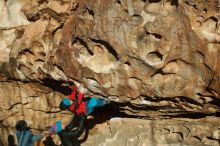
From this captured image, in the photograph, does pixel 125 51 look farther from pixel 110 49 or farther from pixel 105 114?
pixel 105 114

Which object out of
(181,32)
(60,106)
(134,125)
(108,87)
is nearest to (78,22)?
(108,87)

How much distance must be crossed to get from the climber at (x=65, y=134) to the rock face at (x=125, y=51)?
12.3 inches

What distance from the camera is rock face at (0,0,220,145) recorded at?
8.03ft

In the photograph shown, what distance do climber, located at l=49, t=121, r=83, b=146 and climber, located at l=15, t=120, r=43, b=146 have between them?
158 mm

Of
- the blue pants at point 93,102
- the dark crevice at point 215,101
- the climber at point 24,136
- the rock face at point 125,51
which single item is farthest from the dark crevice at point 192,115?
the climber at point 24,136

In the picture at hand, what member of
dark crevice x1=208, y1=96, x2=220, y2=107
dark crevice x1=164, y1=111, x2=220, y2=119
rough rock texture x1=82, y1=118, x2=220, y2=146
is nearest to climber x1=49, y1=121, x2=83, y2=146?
rough rock texture x1=82, y1=118, x2=220, y2=146

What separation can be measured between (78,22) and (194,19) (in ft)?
2.60

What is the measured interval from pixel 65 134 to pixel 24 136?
1.16ft

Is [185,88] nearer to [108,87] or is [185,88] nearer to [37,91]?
[108,87]

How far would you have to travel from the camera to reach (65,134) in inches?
134

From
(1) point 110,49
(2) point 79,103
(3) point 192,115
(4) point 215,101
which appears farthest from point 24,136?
(4) point 215,101

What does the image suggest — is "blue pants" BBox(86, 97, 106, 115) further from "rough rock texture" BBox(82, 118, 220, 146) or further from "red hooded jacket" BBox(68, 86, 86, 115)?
"rough rock texture" BBox(82, 118, 220, 146)

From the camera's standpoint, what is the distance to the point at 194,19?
7.94 ft

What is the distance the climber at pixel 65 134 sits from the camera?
3320mm
